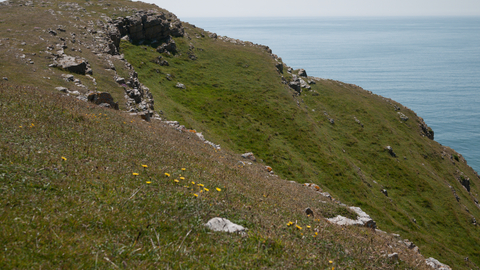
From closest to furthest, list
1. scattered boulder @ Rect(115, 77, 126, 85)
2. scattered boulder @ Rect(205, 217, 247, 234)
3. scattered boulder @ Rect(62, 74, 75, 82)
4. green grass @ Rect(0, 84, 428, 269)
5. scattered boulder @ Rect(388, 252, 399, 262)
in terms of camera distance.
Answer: green grass @ Rect(0, 84, 428, 269), scattered boulder @ Rect(205, 217, 247, 234), scattered boulder @ Rect(388, 252, 399, 262), scattered boulder @ Rect(62, 74, 75, 82), scattered boulder @ Rect(115, 77, 126, 85)

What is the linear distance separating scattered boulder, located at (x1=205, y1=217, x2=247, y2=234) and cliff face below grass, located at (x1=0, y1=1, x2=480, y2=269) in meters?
0.71

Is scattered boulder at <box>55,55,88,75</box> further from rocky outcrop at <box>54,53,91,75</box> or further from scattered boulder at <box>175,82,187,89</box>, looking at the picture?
scattered boulder at <box>175,82,187,89</box>

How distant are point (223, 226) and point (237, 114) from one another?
1959 inches

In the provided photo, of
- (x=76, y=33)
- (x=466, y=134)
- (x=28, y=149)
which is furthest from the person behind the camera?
(x=466, y=134)

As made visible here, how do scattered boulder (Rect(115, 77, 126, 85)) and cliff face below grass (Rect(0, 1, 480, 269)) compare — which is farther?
scattered boulder (Rect(115, 77, 126, 85))

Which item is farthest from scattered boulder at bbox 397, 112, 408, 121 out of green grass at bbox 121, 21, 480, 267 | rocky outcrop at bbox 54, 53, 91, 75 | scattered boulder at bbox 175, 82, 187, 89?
rocky outcrop at bbox 54, 53, 91, 75

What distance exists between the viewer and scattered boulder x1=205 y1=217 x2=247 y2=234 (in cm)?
851

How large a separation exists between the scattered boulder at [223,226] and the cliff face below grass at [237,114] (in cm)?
71

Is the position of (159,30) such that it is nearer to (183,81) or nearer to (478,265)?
(183,81)

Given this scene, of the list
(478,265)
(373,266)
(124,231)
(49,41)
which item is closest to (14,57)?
(49,41)

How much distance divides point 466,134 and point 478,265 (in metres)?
161

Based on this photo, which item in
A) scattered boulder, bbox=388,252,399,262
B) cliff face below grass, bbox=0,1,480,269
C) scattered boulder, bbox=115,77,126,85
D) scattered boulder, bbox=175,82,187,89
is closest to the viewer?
scattered boulder, bbox=388,252,399,262

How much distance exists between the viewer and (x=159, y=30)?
73188 mm

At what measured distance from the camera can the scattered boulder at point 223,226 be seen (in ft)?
27.9
